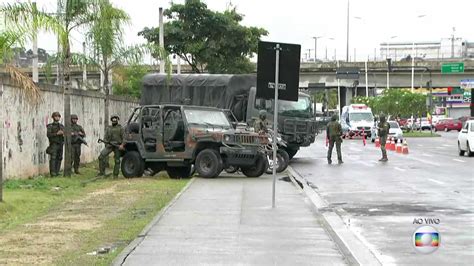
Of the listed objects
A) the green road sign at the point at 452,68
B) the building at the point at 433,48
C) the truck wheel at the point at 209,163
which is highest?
the building at the point at 433,48

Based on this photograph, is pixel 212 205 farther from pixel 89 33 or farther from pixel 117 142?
pixel 89 33

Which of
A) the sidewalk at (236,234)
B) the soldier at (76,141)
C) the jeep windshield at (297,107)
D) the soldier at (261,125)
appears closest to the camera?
the sidewalk at (236,234)

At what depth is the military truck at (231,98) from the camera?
84.9 ft

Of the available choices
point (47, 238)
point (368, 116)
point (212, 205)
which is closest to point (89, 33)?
point (212, 205)

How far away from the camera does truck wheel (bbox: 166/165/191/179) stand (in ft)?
68.4

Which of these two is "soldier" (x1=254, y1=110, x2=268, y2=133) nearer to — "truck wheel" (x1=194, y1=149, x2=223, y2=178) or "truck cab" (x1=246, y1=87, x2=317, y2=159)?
"truck cab" (x1=246, y1=87, x2=317, y2=159)

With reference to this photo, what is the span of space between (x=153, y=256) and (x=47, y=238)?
2.21 metres

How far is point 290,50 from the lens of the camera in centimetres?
1271

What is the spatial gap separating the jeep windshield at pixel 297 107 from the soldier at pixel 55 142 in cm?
964

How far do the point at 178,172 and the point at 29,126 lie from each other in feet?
15.1

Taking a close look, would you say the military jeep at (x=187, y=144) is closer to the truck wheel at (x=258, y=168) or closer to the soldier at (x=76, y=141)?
the truck wheel at (x=258, y=168)

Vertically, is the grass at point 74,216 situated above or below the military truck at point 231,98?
below

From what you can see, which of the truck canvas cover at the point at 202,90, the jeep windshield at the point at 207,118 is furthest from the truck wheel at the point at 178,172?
the truck canvas cover at the point at 202,90

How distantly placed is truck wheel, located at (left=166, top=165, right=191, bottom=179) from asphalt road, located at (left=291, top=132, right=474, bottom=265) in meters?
3.62
